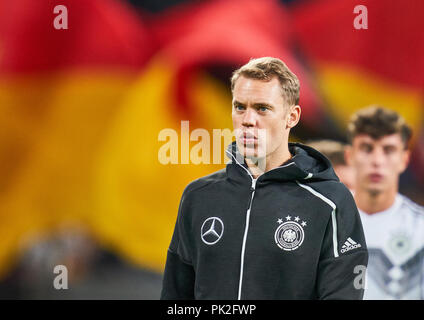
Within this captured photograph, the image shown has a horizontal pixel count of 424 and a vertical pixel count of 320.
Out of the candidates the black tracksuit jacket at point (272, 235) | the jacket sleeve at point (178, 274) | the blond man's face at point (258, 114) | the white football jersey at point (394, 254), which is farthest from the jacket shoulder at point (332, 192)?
the white football jersey at point (394, 254)

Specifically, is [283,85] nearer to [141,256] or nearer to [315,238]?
[315,238]

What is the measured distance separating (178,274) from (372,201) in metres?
1.12

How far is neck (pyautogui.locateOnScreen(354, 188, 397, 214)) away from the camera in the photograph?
2.24 metres

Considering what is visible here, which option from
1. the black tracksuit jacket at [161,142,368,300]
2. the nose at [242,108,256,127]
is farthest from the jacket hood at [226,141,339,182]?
the nose at [242,108,256,127]

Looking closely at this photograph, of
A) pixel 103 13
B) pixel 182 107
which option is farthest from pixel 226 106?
pixel 103 13

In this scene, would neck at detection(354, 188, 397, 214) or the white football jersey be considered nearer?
the white football jersey

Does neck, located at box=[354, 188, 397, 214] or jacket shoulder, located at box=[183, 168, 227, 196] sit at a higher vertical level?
jacket shoulder, located at box=[183, 168, 227, 196]

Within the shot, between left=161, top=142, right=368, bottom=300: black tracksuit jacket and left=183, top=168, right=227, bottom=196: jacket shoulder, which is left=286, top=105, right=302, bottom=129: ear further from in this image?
left=183, top=168, right=227, bottom=196: jacket shoulder

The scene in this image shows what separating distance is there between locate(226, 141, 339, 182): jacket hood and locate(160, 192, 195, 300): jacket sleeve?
6.5 inches

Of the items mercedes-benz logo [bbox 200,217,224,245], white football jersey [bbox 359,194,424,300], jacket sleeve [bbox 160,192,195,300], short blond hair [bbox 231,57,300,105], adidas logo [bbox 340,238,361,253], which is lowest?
white football jersey [bbox 359,194,424,300]

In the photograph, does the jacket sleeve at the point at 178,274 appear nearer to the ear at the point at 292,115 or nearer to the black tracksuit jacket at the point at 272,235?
the black tracksuit jacket at the point at 272,235

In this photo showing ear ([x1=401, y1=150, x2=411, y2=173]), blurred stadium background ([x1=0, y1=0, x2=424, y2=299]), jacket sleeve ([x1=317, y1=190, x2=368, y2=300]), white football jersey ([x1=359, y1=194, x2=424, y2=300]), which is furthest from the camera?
blurred stadium background ([x1=0, y1=0, x2=424, y2=299])

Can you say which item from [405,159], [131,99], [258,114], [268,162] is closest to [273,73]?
[258,114]

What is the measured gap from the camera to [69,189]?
2639 millimetres
